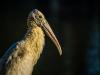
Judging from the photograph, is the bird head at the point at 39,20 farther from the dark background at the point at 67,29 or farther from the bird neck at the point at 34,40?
the dark background at the point at 67,29

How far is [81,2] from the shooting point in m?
14.9

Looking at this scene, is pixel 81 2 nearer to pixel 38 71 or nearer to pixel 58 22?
pixel 58 22

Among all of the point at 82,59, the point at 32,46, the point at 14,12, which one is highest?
the point at 32,46

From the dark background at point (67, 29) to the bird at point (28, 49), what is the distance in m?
5.02

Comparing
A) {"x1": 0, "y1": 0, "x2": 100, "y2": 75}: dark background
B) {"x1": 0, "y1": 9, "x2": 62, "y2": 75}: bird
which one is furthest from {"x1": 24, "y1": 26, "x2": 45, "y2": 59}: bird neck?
{"x1": 0, "y1": 0, "x2": 100, "y2": 75}: dark background

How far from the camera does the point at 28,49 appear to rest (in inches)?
364

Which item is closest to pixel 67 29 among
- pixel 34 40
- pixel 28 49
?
pixel 34 40

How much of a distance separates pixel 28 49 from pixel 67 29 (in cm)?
555

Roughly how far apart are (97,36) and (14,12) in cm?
149

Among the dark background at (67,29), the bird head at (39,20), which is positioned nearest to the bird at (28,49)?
the bird head at (39,20)

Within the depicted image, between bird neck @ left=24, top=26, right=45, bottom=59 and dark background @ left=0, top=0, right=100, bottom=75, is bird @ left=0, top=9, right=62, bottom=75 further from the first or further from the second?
dark background @ left=0, top=0, right=100, bottom=75

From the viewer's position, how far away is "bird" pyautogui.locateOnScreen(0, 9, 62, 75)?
9086 mm

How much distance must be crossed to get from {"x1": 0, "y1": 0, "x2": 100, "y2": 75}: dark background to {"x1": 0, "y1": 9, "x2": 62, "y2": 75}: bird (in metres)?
5.02

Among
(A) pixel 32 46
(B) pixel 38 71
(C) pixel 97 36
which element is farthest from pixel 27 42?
(C) pixel 97 36
